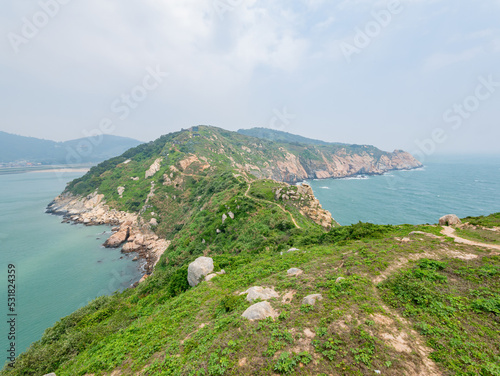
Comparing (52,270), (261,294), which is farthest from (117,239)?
(261,294)

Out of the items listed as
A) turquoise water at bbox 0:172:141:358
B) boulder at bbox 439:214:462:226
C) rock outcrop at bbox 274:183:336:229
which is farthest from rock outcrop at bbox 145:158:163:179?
boulder at bbox 439:214:462:226

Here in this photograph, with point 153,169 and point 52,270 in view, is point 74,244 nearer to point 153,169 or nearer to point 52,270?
point 52,270

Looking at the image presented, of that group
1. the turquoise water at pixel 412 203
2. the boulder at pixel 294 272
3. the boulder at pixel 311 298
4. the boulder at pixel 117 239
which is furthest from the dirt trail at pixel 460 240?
the boulder at pixel 117 239

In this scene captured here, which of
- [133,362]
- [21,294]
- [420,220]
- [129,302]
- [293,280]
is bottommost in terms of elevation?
[420,220]

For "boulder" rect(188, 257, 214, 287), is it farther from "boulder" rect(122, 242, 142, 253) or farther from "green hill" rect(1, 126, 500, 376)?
"boulder" rect(122, 242, 142, 253)

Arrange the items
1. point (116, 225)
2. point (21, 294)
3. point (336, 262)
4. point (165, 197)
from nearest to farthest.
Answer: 1. point (336, 262)
2. point (21, 294)
3. point (116, 225)
4. point (165, 197)

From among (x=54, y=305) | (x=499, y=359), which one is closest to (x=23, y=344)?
(x=54, y=305)

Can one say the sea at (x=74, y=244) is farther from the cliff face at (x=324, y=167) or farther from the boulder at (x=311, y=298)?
the cliff face at (x=324, y=167)

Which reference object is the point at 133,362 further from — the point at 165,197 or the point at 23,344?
the point at 165,197
